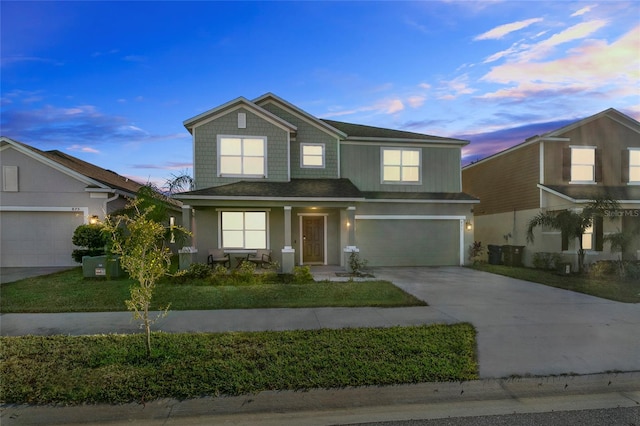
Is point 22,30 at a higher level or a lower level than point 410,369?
higher

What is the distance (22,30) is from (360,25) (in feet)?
30.2

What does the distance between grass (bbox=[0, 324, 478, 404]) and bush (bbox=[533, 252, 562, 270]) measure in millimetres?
11303

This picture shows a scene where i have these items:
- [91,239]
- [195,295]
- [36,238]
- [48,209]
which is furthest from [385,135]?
[36,238]

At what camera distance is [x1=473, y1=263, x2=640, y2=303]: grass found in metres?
8.76

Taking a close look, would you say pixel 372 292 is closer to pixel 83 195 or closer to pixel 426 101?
pixel 426 101

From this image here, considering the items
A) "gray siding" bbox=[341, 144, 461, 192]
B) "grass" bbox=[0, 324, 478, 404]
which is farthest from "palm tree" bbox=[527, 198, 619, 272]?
"grass" bbox=[0, 324, 478, 404]

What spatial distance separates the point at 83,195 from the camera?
554 inches

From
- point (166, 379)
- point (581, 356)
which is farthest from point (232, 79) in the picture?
point (581, 356)

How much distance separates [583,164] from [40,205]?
23.7 m

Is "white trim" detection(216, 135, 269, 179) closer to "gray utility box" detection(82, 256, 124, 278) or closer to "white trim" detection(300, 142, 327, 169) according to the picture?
"white trim" detection(300, 142, 327, 169)

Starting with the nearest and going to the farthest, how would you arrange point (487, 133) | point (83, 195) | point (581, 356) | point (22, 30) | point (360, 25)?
point (581, 356) → point (22, 30) → point (360, 25) → point (83, 195) → point (487, 133)

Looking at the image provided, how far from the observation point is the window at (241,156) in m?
13.4

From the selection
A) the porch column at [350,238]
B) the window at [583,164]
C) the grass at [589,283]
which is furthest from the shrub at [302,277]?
the window at [583,164]

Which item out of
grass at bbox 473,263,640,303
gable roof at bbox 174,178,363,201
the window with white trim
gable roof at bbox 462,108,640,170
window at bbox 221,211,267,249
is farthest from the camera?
the window with white trim
